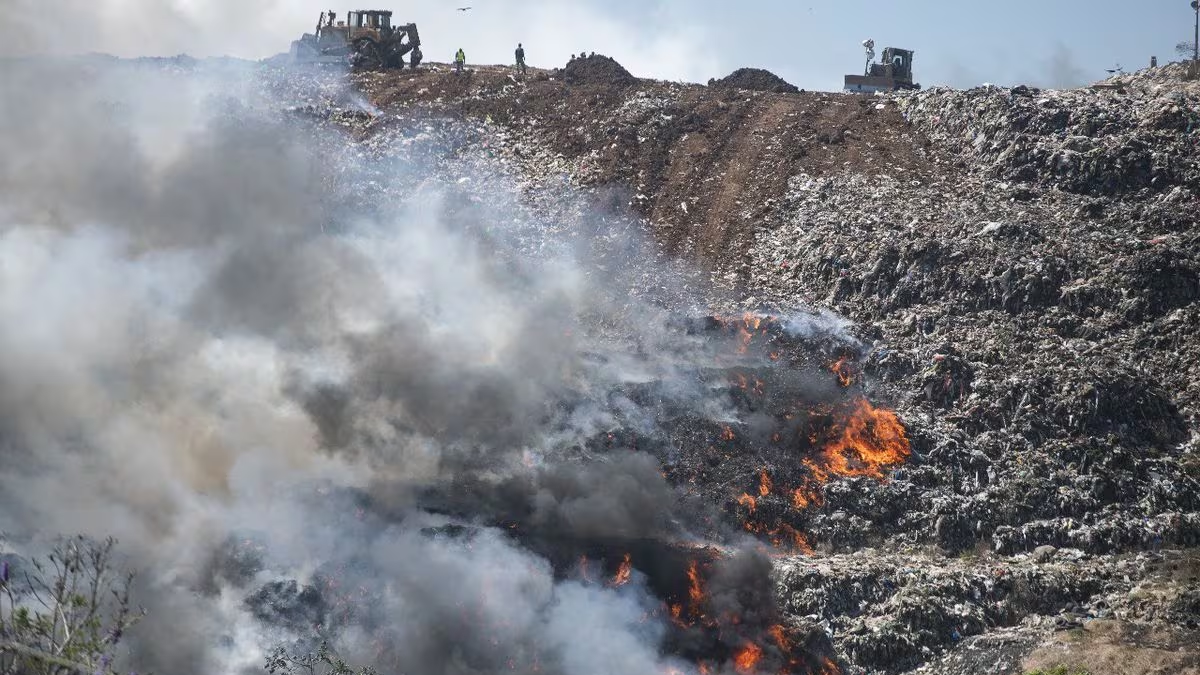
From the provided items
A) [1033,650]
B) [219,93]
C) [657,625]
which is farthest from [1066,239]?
[219,93]

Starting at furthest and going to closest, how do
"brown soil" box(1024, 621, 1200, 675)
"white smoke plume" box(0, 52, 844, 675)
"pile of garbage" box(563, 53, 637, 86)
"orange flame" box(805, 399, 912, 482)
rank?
"pile of garbage" box(563, 53, 637, 86), "orange flame" box(805, 399, 912, 482), "white smoke plume" box(0, 52, 844, 675), "brown soil" box(1024, 621, 1200, 675)

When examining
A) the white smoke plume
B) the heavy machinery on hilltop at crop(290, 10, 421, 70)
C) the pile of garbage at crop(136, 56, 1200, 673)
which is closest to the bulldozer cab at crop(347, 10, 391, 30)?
the heavy machinery on hilltop at crop(290, 10, 421, 70)

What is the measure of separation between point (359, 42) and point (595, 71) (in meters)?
9.82

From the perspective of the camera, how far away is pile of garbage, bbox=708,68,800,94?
43250mm

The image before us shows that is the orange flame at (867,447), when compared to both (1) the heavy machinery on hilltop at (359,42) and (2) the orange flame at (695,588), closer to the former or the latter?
(2) the orange flame at (695,588)

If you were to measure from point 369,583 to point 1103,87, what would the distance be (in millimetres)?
29286

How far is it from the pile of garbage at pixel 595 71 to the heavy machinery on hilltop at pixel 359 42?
7029 millimetres

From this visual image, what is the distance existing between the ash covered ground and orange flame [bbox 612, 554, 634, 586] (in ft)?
0.37

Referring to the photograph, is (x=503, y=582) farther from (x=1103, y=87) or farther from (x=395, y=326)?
(x=1103, y=87)

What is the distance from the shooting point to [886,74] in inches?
1709

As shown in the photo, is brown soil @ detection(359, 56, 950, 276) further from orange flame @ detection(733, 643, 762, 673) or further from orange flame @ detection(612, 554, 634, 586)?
orange flame @ detection(733, 643, 762, 673)

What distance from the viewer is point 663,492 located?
24.6m

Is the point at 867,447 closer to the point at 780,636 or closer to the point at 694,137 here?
the point at 780,636

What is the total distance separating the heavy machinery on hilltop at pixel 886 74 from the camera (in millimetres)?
43188
